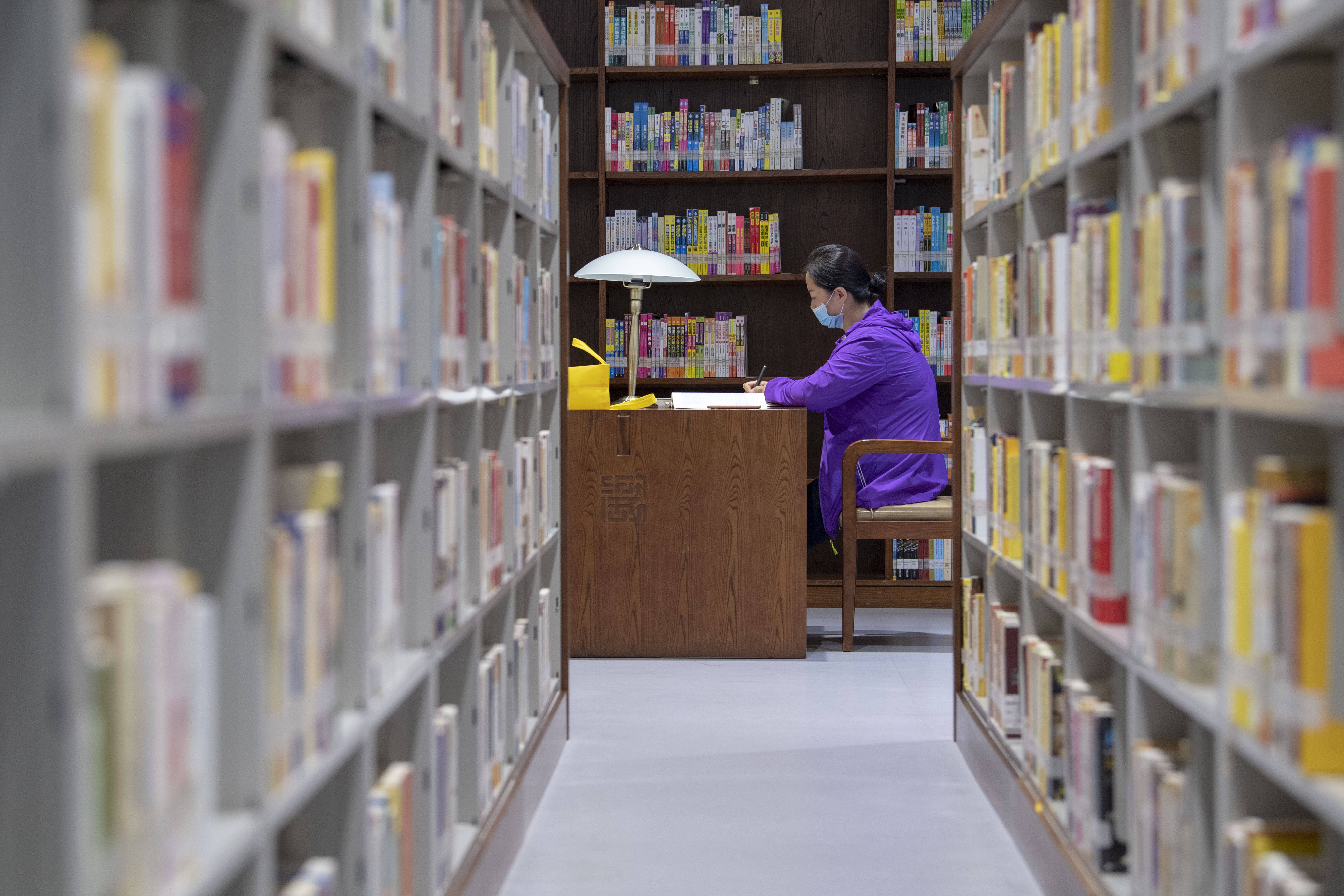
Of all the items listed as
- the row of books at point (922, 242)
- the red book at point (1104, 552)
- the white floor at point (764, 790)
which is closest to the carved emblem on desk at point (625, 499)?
the white floor at point (764, 790)

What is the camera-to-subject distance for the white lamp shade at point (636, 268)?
4.39 metres

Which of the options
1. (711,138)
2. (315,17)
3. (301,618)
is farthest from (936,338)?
(301,618)

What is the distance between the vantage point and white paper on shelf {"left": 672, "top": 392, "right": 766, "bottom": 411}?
13.6 ft

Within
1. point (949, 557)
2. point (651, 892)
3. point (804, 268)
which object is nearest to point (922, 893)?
point (651, 892)

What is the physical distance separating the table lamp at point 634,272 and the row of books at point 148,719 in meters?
3.31

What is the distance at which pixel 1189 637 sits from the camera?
1578 mm

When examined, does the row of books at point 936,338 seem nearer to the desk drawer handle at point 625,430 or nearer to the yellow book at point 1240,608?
the desk drawer handle at point 625,430

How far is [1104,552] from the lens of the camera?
194cm

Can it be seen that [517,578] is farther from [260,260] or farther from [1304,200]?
[1304,200]

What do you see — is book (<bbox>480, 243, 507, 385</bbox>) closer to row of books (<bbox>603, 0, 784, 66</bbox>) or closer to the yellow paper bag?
the yellow paper bag

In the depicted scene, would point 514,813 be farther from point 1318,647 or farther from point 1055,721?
point 1318,647

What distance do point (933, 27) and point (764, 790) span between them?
370 centimetres

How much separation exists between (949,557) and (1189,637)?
3.69 meters

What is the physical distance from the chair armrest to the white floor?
53cm
